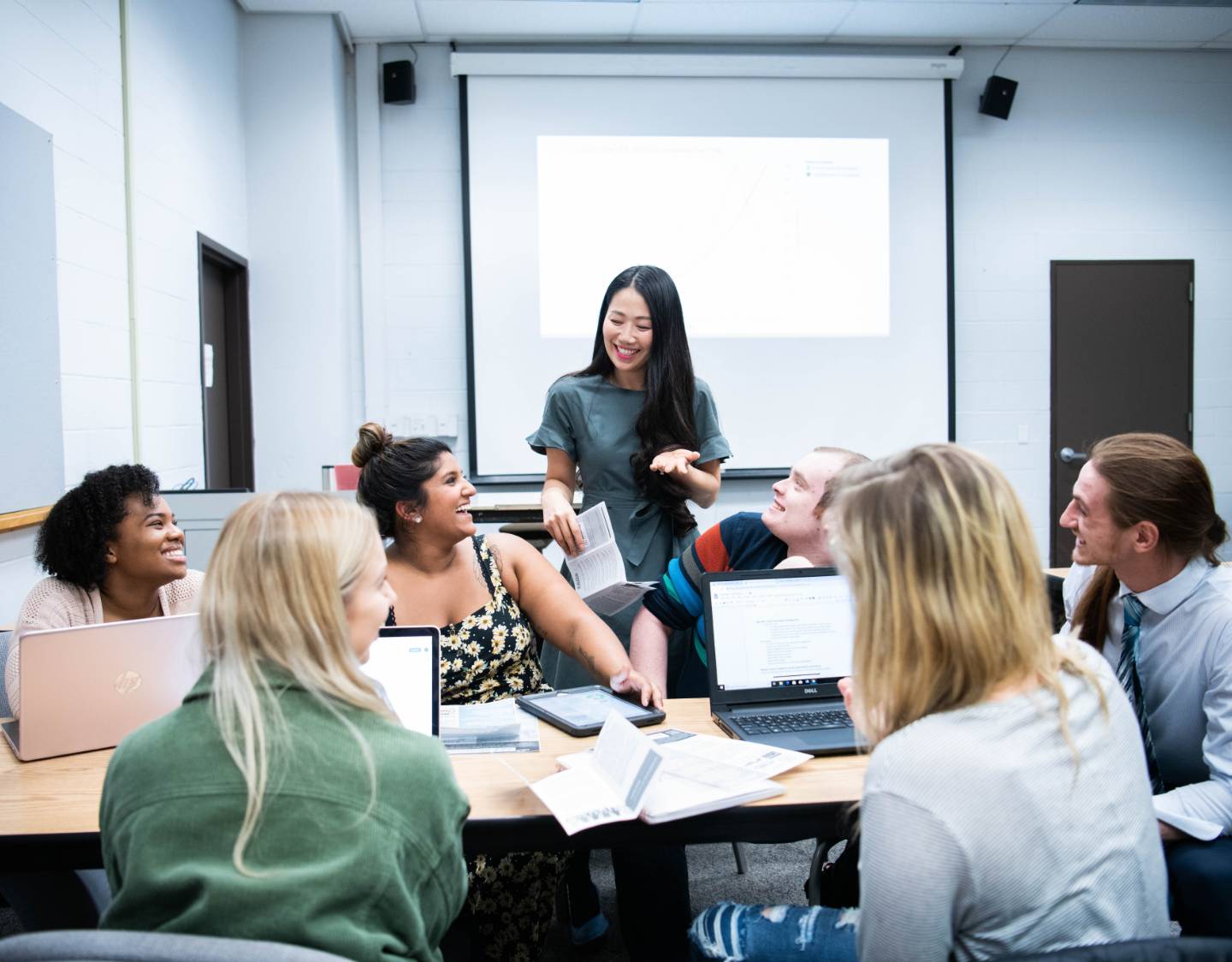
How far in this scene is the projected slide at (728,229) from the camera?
475cm

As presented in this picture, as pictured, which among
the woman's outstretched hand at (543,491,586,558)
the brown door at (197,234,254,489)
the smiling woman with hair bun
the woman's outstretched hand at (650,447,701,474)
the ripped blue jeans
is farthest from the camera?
the brown door at (197,234,254,489)

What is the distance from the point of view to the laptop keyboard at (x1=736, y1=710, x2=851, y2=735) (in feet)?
5.18

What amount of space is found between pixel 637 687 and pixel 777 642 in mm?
261

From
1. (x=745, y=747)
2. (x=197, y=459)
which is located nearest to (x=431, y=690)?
(x=745, y=747)

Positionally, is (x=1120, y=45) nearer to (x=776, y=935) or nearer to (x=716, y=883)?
(x=716, y=883)

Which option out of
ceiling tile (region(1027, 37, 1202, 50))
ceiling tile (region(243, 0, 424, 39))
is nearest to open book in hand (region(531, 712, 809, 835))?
ceiling tile (region(243, 0, 424, 39))

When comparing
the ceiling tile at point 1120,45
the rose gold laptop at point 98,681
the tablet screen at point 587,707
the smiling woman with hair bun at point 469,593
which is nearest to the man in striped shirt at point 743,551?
the smiling woman with hair bun at point 469,593

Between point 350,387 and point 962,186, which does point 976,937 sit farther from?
point 962,186

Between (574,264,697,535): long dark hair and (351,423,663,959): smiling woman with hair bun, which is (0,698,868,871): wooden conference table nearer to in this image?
(351,423,663,959): smiling woman with hair bun

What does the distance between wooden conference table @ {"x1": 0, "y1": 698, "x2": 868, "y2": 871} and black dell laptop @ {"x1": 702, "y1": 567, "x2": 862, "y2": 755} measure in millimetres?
225

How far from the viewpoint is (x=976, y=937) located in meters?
0.92

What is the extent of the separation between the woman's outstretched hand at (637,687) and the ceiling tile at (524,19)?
11.8ft

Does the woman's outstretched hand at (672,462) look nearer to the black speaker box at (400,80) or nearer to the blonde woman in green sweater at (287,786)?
the blonde woman in green sweater at (287,786)

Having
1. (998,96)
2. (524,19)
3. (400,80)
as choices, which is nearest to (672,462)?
(524,19)
